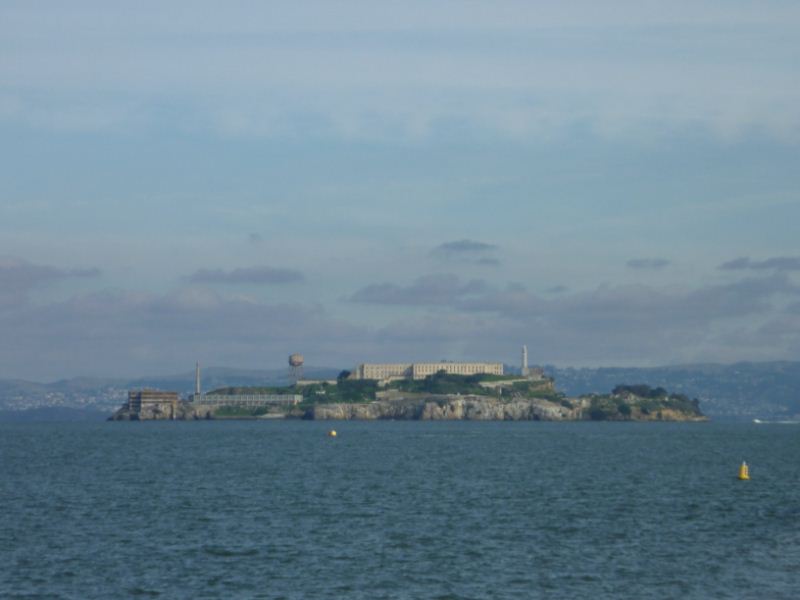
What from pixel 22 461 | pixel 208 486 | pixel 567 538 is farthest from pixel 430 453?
pixel 567 538

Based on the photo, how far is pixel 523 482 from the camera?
337ft

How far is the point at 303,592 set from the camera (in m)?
50.9

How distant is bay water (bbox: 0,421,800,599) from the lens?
52.7m

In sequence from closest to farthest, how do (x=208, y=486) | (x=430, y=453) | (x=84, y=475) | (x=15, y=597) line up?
(x=15, y=597) < (x=208, y=486) < (x=84, y=475) < (x=430, y=453)

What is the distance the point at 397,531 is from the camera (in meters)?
69.3

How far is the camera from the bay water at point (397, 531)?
52.7 m

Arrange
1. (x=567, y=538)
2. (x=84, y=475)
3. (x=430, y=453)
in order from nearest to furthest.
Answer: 1. (x=567, y=538)
2. (x=84, y=475)
3. (x=430, y=453)

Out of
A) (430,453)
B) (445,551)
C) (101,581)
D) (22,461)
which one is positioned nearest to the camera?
(101,581)

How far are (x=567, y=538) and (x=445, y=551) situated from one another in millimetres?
8282

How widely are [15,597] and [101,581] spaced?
15.1ft

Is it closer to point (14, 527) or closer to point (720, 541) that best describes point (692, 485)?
point (720, 541)

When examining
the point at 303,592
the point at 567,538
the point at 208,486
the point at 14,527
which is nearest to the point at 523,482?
the point at 208,486

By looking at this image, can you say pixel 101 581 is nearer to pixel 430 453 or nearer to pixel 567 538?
pixel 567 538

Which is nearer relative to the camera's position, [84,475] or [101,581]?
[101,581]
